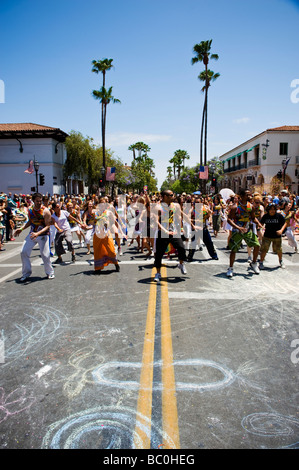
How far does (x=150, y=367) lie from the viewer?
3236 millimetres

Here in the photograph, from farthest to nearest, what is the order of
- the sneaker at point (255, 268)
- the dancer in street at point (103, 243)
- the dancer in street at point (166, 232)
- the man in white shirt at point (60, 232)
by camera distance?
the man in white shirt at point (60, 232) → the dancer in street at point (103, 243) → the sneaker at point (255, 268) → the dancer in street at point (166, 232)

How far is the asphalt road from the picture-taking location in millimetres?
2365

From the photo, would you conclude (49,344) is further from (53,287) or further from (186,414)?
(53,287)

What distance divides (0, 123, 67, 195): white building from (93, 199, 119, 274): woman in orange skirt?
37.2m

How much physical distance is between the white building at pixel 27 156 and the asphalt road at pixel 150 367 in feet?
132

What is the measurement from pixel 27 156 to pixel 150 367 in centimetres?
4517

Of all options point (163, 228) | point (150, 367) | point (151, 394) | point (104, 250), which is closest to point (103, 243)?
point (104, 250)

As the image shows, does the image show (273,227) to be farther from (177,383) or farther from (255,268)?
(177,383)

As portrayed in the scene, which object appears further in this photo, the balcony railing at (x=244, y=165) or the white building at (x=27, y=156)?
the balcony railing at (x=244, y=165)

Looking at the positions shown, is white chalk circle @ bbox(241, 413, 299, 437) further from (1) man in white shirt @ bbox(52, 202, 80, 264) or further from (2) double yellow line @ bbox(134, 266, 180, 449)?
(1) man in white shirt @ bbox(52, 202, 80, 264)

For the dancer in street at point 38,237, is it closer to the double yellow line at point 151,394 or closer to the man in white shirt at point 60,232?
the man in white shirt at point 60,232

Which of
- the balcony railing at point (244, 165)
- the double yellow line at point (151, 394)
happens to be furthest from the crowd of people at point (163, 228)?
the balcony railing at point (244, 165)

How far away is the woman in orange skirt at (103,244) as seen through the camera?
760 cm
